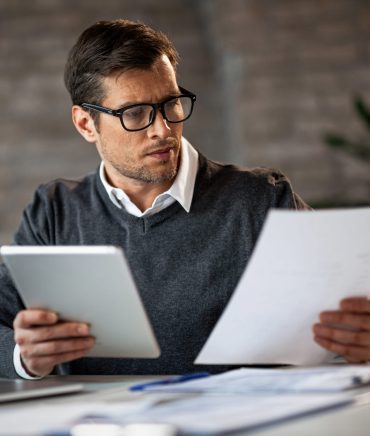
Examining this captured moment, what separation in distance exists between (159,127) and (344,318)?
627 millimetres

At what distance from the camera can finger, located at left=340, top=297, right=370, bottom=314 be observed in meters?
1.33

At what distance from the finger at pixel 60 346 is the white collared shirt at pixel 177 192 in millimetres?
522

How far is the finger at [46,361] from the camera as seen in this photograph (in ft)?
4.66

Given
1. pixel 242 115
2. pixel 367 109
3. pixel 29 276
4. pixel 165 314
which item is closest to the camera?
pixel 29 276

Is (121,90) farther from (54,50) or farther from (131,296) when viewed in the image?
(54,50)

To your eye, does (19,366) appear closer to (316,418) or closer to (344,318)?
(344,318)

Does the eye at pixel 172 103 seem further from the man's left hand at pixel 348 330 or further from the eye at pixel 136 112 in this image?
the man's left hand at pixel 348 330

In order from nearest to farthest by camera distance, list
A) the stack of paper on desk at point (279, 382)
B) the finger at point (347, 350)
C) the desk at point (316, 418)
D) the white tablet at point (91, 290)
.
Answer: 1. the desk at point (316, 418)
2. the stack of paper on desk at point (279, 382)
3. the white tablet at point (91, 290)
4. the finger at point (347, 350)

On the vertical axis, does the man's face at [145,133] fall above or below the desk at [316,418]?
above

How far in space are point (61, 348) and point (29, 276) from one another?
0.41 ft

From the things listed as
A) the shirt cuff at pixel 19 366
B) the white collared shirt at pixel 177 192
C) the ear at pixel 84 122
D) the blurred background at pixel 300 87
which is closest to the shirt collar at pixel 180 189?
the white collared shirt at pixel 177 192

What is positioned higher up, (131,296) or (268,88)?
(268,88)

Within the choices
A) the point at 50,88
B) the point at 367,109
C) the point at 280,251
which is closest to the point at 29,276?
the point at 280,251

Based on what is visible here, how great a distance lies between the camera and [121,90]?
1.85 metres
